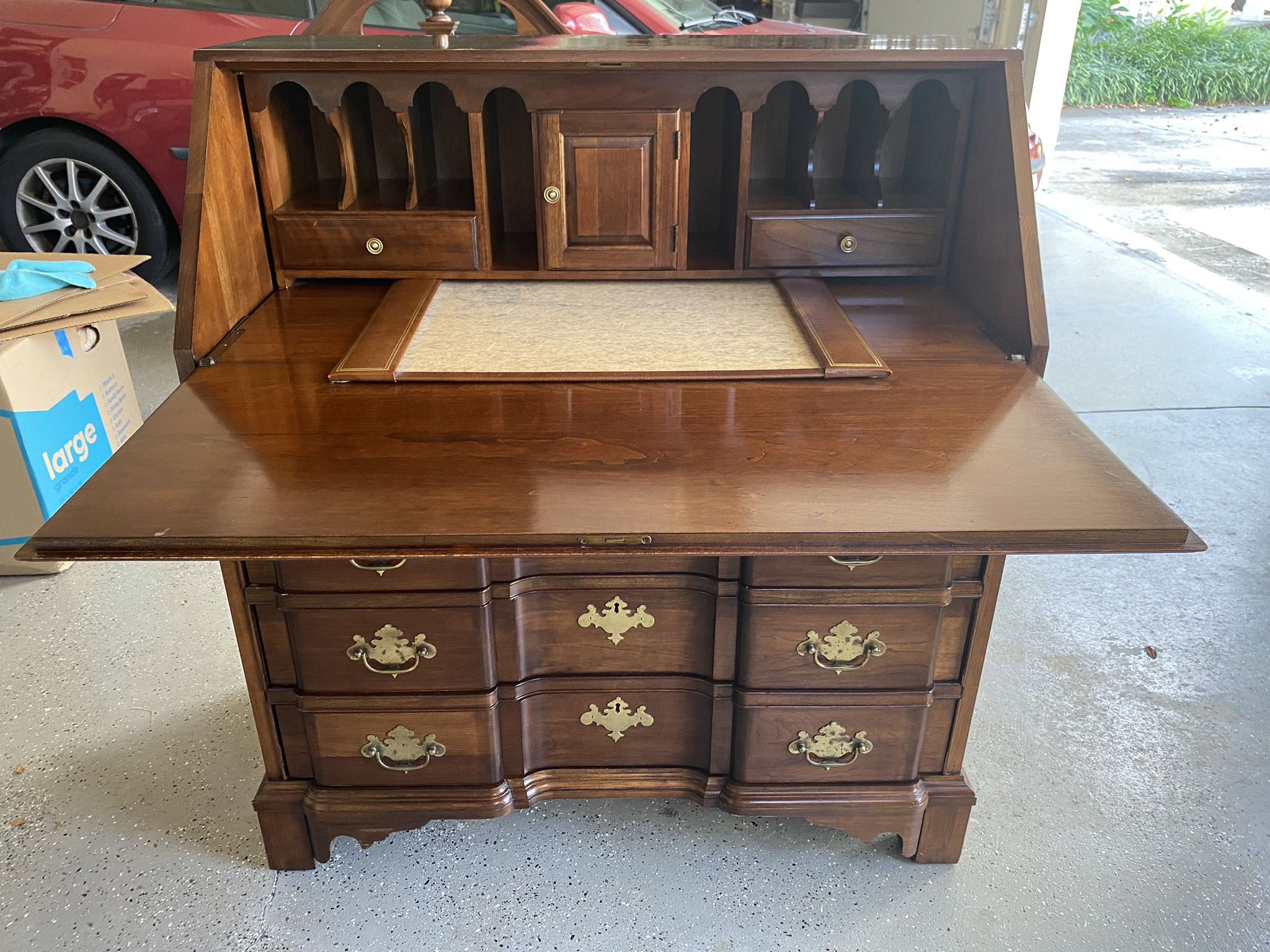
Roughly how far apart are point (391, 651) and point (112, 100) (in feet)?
9.66

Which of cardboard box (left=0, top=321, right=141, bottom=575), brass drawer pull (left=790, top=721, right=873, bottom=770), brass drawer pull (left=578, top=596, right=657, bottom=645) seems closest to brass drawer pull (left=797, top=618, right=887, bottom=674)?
brass drawer pull (left=790, top=721, right=873, bottom=770)

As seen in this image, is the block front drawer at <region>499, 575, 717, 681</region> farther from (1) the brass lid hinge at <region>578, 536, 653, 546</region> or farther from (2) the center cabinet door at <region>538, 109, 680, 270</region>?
(2) the center cabinet door at <region>538, 109, 680, 270</region>

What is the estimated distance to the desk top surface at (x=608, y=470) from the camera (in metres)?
0.98

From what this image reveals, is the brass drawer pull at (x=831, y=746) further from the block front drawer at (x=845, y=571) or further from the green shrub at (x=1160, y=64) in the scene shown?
the green shrub at (x=1160, y=64)

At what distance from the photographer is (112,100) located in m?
3.35

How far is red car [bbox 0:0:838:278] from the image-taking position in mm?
3330

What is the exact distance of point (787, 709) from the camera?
1343 millimetres

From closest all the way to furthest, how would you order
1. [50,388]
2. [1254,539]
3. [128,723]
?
[128,723], [50,388], [1254,539]

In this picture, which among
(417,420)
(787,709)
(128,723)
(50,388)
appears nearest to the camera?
(417,420)

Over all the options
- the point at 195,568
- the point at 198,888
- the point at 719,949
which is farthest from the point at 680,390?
the point at 195,568

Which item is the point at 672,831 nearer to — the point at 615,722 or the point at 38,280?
the point at 615,722

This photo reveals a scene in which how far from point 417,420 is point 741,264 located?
26.4 inches

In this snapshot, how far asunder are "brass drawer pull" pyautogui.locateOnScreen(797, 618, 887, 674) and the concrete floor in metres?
0.40

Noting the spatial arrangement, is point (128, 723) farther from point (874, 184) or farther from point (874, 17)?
point (874, 17)
